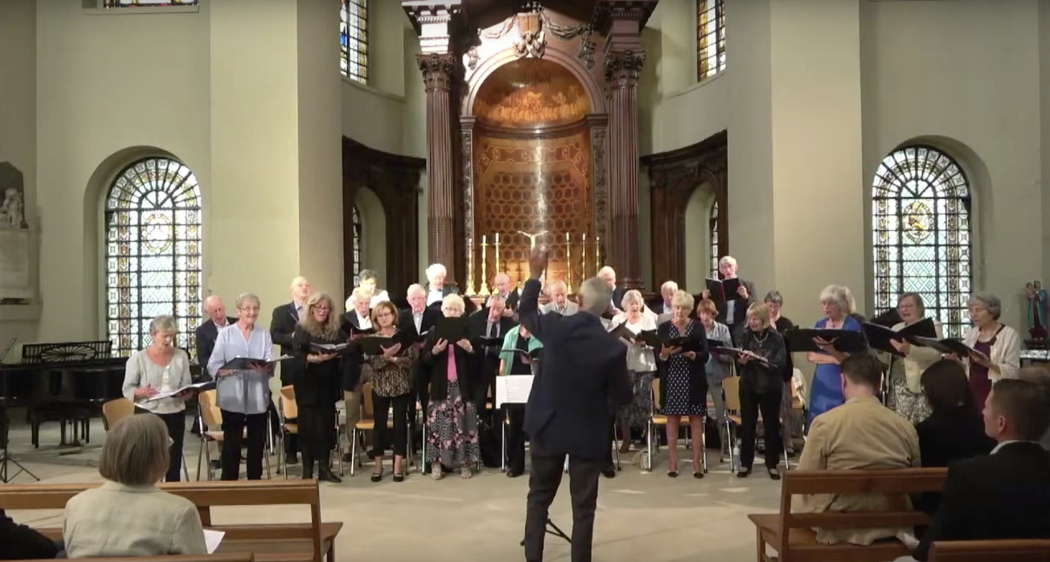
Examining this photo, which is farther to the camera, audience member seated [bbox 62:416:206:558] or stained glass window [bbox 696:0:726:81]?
stained glass window [bbox 696:0:726:81]

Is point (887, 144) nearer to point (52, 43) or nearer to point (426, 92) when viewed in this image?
point (426, 92)

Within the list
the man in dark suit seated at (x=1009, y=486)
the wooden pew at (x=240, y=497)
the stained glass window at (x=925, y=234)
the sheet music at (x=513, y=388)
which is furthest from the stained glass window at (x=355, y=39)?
the man in dark suit seated at (x=1009, y=486)

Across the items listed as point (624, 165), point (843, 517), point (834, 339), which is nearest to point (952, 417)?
point (843, 517)

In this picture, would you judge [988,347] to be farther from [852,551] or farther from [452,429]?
[452,429]

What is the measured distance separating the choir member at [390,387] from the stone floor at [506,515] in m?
0.27

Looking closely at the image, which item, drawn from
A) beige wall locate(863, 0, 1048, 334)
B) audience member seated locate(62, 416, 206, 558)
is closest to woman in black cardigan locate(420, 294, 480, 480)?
audience member seated locate(62, 416, 206, 558)

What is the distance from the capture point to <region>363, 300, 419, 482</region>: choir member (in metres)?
8.18

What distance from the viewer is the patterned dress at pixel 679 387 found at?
8250 mm

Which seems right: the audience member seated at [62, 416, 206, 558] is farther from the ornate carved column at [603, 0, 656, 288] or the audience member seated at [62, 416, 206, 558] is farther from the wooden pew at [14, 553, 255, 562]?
the ornate carved column at [603, 0, 656, 288]

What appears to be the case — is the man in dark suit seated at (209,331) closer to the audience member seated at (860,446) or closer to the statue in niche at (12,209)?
the statue in niche at (12,209)

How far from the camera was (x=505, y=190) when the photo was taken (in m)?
17.0

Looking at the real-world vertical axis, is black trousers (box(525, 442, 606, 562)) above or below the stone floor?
above

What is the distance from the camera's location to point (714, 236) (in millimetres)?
16125

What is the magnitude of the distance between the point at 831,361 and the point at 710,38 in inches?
382
